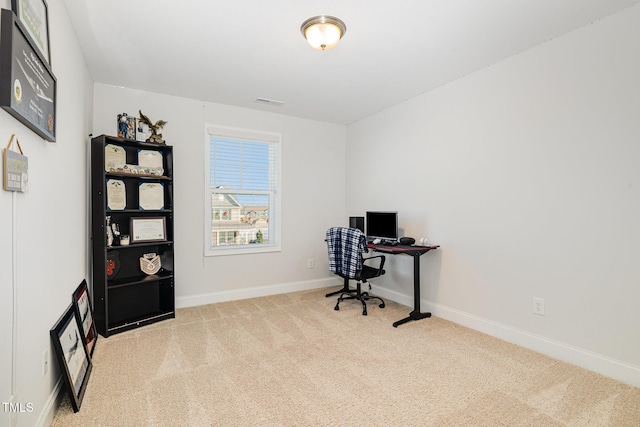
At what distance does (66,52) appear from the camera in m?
2.23

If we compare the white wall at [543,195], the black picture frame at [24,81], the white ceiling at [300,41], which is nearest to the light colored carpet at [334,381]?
the white wall at [543,195]

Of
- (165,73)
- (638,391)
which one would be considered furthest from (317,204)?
(638,391)

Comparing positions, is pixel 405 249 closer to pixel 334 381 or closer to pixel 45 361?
pixel 334 381

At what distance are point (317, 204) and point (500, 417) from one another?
3.42 meters

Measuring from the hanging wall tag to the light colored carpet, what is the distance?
135cm

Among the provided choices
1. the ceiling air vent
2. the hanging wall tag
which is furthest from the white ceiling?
the hanging wall tag

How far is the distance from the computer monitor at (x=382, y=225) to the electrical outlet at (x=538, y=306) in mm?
1491

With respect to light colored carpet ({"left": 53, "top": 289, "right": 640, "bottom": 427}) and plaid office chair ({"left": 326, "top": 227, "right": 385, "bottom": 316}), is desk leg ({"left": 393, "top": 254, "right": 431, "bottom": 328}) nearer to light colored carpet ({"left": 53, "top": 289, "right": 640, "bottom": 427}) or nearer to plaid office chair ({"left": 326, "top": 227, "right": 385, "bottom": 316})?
light colored carpet ({"left": 53, "top": 289, "right": 640, "bottom": 427})

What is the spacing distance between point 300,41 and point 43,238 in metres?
2.19

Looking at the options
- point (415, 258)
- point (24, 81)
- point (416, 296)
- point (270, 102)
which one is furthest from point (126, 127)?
point (416, 296)

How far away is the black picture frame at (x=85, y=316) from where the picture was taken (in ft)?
7.73

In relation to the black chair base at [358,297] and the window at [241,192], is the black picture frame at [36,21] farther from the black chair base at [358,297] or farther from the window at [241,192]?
the black chair base at [358,297]

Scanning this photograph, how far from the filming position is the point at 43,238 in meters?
1.72

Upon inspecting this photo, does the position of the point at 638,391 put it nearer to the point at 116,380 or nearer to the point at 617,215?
the point at 617,215
